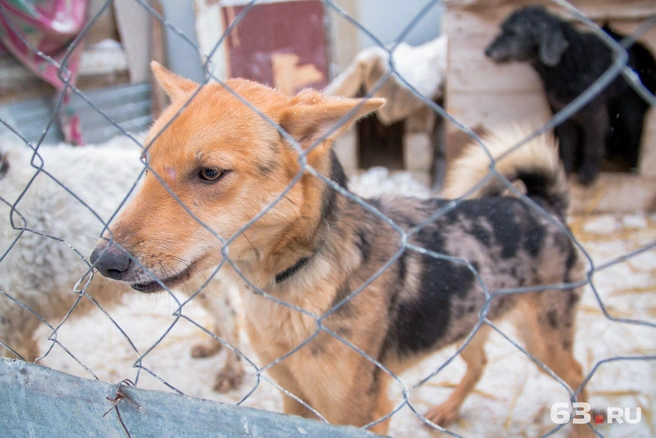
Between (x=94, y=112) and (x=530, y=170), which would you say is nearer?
(x=530, y=170)

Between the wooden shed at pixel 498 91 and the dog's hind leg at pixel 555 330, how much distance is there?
2.79 m

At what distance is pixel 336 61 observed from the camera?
22.2ft

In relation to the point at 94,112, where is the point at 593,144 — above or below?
below

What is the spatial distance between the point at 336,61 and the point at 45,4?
3.64 metres

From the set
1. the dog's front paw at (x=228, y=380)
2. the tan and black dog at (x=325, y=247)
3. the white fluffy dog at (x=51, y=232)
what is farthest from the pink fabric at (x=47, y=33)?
the tan and black dog at (x=325, y=247)

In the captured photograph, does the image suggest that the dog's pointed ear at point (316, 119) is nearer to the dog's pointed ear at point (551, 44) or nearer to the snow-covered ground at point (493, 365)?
the snow-covered ground at point (493, 365)

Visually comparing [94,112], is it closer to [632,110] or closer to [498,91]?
[498,91]

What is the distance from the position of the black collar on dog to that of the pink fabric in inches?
181

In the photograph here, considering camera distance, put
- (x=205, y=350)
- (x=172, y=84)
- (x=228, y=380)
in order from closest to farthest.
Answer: (x=172, y=84)
(x=228, y=380)
(x=205, y=350)

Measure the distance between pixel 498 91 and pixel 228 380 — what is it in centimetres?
369

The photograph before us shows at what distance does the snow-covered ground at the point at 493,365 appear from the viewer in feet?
8.63

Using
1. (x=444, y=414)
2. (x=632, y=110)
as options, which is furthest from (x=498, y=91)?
(x=444, y=414)

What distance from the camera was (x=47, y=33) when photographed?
5613 millimetres

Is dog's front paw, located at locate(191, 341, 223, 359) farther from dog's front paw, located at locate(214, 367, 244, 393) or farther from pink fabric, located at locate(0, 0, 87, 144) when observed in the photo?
pink fabric, located at locate(0, 0, 87, 144)
